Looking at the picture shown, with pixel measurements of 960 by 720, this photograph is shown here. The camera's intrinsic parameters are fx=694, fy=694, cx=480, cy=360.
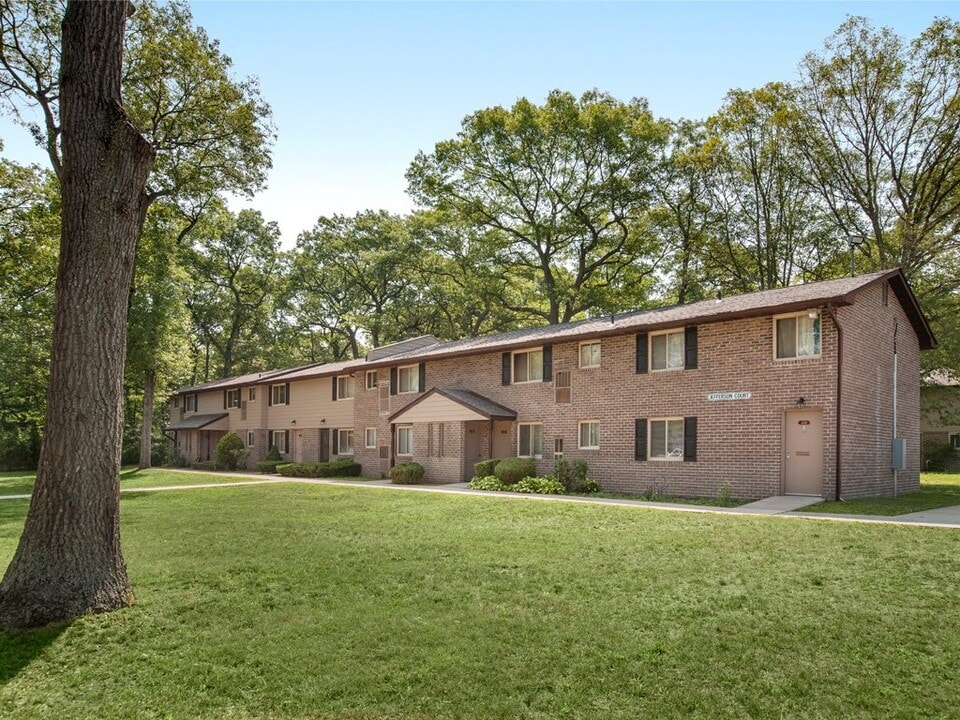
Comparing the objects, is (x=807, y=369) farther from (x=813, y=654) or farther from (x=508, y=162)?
(x=508, y=162)

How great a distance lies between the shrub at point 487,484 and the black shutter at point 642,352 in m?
5.35

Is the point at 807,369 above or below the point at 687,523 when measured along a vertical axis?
above

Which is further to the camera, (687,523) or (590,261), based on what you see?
(590,261)

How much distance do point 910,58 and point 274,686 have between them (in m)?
29.8

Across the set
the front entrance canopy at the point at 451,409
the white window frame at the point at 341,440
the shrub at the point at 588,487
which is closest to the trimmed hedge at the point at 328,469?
the white window frame at the point at 341,440

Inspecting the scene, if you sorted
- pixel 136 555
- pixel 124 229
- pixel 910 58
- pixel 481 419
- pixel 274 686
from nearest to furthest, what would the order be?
pixel 274 686, pixel 124 229, pixel 136 555, pixel 481 419, pixel 910 58

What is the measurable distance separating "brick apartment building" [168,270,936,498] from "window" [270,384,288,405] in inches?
424

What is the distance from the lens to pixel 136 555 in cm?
990

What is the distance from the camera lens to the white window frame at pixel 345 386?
32.3 metres

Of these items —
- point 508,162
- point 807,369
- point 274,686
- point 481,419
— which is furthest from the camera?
point 508,162

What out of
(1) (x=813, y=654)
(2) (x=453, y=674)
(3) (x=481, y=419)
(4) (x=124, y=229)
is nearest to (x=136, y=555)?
(4) (x=124, y=229)

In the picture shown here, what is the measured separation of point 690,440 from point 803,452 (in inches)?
109

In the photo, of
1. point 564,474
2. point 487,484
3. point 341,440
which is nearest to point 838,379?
point 564,474

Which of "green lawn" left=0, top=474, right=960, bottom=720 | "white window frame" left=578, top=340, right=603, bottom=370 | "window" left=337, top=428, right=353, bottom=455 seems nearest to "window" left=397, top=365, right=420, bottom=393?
"window" left=337, top=428, right=353, bottom=455
